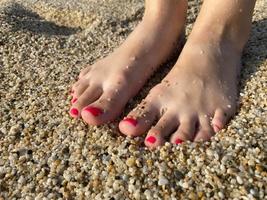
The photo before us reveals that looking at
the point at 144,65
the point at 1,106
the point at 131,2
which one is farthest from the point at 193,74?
the point at 131,2

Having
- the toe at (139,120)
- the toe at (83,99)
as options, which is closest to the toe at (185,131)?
the toe at (139,120)

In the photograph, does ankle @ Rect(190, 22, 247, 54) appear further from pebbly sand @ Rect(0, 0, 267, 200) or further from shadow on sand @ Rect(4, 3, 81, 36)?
shadow on sand @ Rect(4, 3, 81, 36)

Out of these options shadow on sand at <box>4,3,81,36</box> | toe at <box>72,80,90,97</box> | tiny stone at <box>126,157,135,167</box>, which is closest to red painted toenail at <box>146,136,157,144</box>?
tiny stone at <box>126,157,135,167</box>

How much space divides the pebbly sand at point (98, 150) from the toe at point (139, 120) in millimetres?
35

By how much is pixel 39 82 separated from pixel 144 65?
48cm

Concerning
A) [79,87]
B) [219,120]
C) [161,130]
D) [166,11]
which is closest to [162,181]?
[161,130]

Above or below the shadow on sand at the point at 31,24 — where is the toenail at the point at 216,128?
above

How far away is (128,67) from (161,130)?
416 mm

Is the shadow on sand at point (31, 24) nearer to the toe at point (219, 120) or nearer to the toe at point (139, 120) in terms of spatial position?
the toe at point (139, 120)

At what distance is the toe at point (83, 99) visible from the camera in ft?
5.74

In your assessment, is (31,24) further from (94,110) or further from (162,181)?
(162,181)

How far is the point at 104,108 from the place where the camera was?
1717 millimetres

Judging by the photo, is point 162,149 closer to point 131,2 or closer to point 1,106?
point 1,106

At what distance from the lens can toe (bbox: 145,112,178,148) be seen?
1559 millimetres
